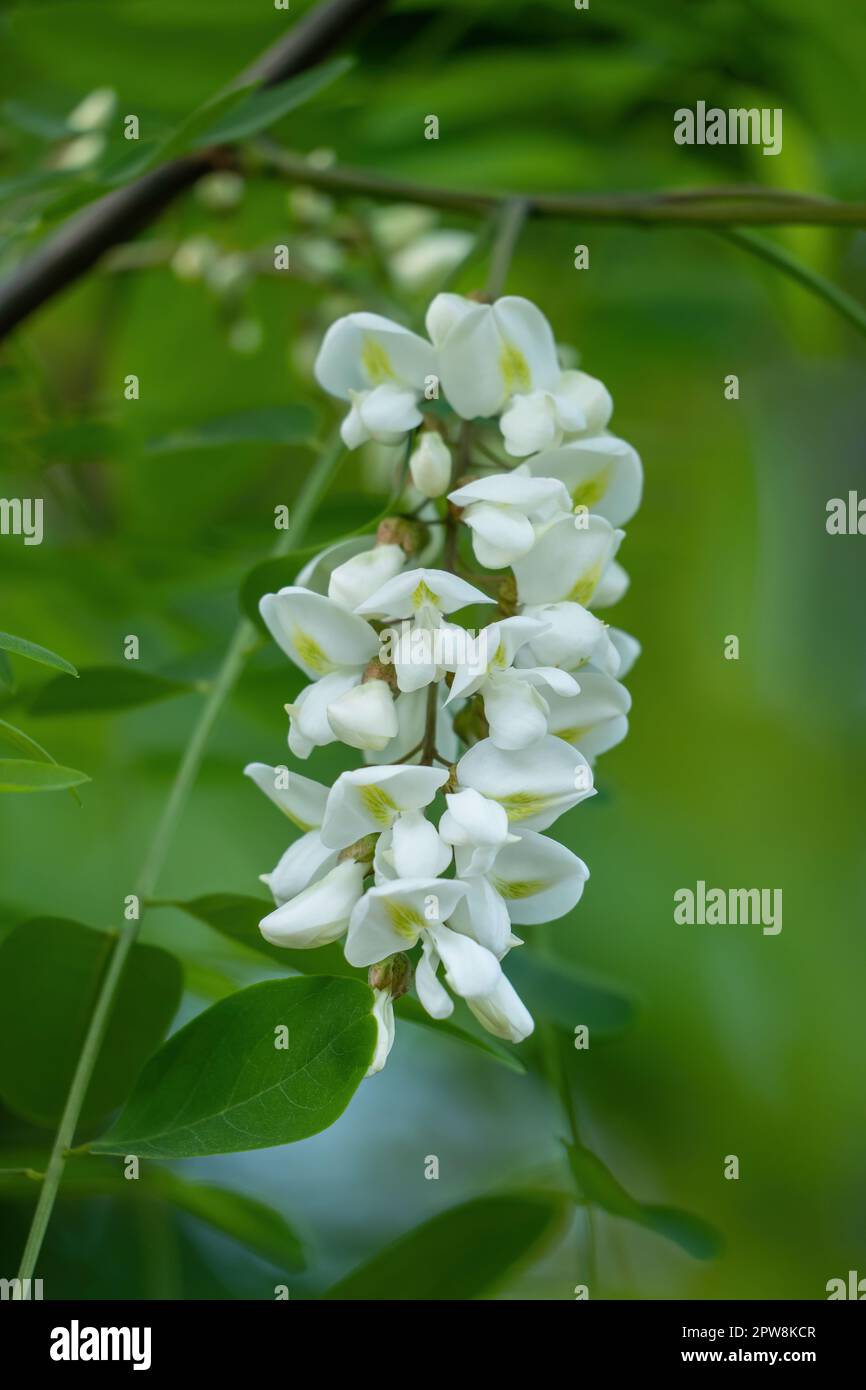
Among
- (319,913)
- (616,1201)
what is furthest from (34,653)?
(616,1201)

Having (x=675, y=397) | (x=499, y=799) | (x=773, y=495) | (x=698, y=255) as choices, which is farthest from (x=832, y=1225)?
(x=499, y=799)

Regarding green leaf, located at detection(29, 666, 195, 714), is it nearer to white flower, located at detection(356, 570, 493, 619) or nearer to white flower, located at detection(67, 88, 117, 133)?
white flower, located at detection(356, 570, 493, 619)

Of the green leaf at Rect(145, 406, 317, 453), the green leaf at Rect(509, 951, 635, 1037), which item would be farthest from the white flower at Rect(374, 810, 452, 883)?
the green leaf at Rect(145, 406, 317, 453)

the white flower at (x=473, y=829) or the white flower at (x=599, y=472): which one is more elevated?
the white flower at (x=599, y=472)

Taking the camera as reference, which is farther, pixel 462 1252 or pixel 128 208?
pixel 128 208

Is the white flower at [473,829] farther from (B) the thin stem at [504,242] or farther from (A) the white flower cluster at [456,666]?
(B) the thin stem at [504,242]

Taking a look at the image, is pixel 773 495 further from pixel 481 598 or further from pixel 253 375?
pixel 481 598

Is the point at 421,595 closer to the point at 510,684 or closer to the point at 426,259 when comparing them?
the point at 510,684

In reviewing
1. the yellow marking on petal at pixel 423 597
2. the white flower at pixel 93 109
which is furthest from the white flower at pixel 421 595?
the white flower at pixel 93 109
